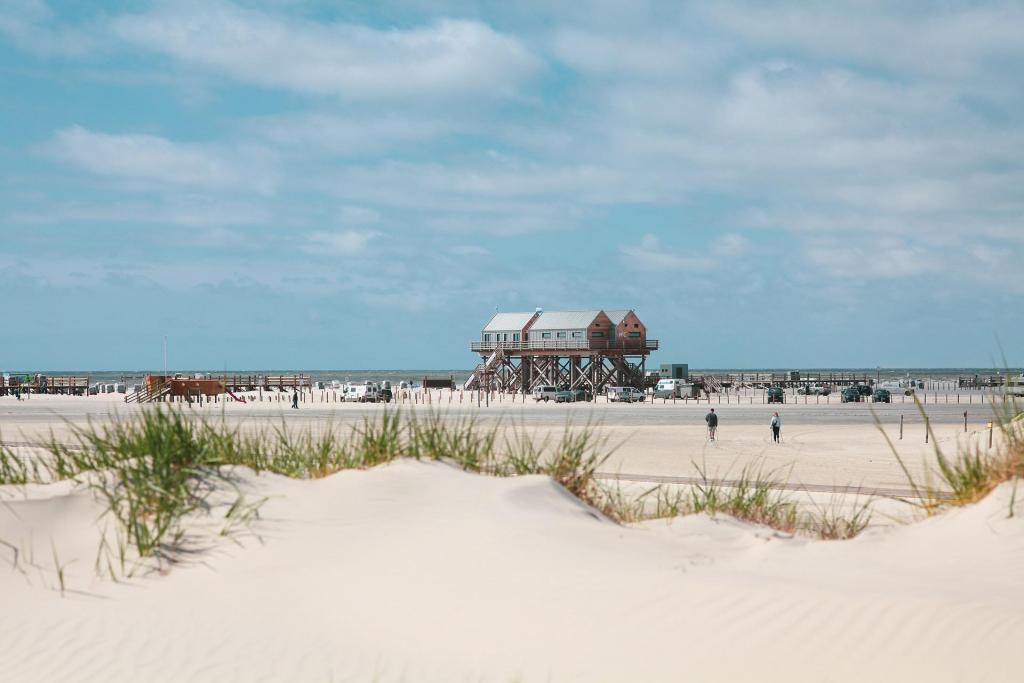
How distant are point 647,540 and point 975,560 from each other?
2.59 meters

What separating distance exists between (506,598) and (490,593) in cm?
15

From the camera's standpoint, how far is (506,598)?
711 cm

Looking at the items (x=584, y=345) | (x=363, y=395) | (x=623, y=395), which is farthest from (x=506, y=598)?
(x=584, y=345)

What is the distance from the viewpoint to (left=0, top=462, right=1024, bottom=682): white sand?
6.23m

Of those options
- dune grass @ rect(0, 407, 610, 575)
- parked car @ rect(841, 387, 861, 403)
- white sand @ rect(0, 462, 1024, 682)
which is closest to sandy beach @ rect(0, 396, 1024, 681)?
white sand @ rect(0, 462, 1024, 682)

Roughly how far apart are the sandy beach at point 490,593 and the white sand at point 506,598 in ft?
0.06

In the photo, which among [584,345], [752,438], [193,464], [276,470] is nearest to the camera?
[193,464]

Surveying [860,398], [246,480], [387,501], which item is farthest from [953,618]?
[860,398]

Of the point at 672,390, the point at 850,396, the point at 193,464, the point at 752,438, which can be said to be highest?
the point at 672,390

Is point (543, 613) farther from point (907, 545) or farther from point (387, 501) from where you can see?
point (907, 545)

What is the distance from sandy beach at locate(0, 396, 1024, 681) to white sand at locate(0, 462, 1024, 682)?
0.02 m

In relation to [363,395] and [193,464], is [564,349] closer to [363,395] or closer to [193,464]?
[363,395]

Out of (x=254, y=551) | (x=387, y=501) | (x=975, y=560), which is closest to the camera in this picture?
(x=975, y=560)

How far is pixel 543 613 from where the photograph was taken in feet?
22.6
